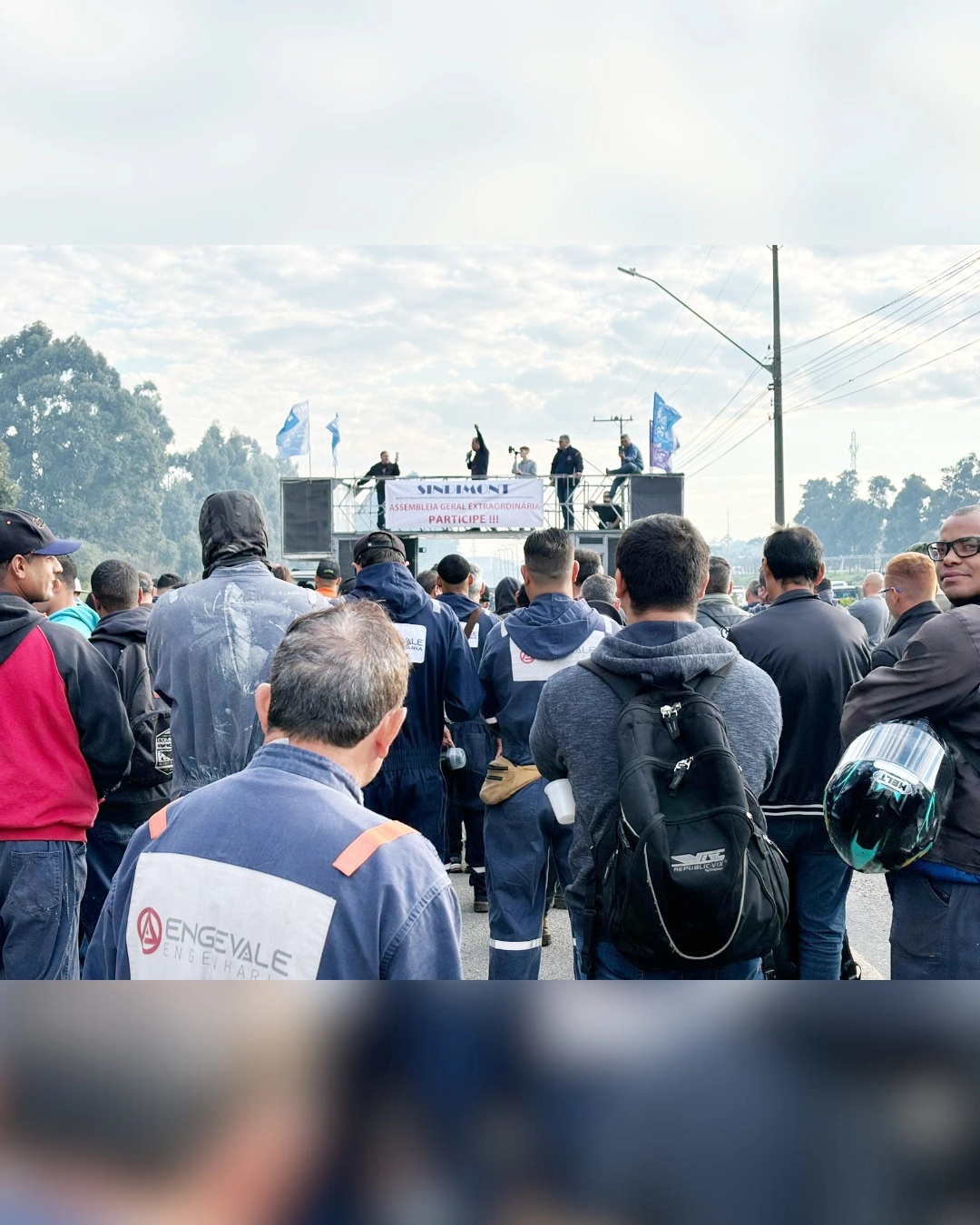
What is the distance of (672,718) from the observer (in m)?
2.35

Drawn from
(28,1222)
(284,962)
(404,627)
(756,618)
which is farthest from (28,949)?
(28,1222)

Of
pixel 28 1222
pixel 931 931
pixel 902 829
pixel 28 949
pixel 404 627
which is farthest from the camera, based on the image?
pixel 404 627

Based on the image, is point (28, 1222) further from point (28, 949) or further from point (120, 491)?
point (120, 491)

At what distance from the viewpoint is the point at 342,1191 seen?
1.56 ft

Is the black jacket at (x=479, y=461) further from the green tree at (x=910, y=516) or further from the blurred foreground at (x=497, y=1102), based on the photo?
the green tree at (x=910, y=516)

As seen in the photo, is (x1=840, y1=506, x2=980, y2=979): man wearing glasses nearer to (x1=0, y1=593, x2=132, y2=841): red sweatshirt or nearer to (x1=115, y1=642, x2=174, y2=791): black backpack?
(x1=0, y1=593, x2=132, y2=841): red sweatshirt

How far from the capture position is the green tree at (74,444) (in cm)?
9456

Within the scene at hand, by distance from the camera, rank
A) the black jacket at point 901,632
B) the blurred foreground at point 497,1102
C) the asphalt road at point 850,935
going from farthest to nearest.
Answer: the asphalt road at point 850,935 < the black jacket at point 901,632 < the blurred foreground at point 497,1102

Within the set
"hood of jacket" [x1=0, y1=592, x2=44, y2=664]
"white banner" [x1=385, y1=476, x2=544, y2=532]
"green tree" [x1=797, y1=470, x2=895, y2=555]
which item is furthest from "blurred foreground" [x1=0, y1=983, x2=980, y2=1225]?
"green tree" [x1=797, y1=470, x2=895, y2=555]

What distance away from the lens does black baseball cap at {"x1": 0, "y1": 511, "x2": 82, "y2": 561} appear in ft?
11.3

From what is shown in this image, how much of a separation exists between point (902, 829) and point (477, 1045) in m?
2.02

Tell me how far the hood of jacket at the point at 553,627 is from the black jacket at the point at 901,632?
3.91 feet

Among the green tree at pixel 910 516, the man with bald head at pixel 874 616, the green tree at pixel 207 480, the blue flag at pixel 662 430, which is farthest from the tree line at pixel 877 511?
the man with bald head at pixel 874 616

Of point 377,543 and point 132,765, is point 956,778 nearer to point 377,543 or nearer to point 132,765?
point 377,543
